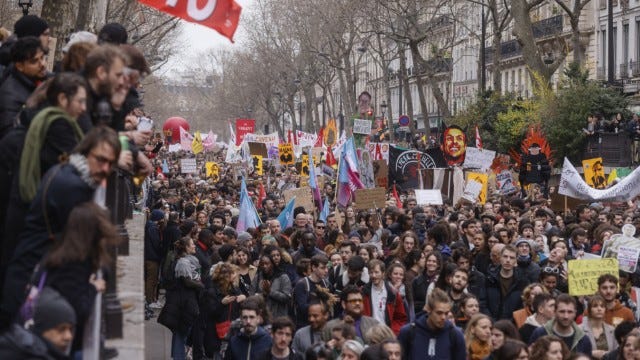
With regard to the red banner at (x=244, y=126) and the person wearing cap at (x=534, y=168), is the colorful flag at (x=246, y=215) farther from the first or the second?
the red banner at (x=244, y=126)

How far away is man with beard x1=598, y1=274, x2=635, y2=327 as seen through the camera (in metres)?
11.3

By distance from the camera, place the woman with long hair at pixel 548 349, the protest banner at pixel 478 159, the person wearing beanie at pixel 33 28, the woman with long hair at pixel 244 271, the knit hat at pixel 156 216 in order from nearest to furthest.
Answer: the person wearing beanie at pixel 33 28 < the woman with long hair at pixel 548 349 < the woman with long hair at pixel 244 271 < the knit hat at pixel 156 216 < the protest banner at pixel 478 159

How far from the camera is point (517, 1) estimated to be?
37.7 m

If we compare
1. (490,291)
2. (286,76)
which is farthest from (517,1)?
(286,76)

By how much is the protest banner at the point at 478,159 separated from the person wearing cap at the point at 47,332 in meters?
21.5

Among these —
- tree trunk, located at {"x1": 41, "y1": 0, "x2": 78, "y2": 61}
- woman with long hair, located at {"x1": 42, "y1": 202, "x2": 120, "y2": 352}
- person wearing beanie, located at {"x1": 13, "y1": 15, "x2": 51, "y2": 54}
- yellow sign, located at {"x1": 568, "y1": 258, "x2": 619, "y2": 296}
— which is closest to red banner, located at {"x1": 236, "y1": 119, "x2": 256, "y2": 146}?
tree trunk, located at {"x1": 41, "y1": 0, "x2": 78, "y2": 61}

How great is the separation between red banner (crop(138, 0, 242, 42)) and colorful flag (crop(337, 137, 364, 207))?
1081 centimetres

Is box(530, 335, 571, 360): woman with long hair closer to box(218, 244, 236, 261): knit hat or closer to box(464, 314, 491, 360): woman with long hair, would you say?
box(464, 314, 491, 360): woman with long hair

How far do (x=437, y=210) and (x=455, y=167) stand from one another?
1.43 metres

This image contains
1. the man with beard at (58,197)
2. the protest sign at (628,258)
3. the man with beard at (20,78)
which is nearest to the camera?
the man with beard at (58,197)

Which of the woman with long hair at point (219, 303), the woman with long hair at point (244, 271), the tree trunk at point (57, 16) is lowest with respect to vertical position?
the woman with long hair at point (219, 303)

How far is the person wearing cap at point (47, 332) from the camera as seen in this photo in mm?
5344

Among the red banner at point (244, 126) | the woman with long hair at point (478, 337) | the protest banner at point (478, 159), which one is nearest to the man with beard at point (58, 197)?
the woman with long hair at point (478, 337)

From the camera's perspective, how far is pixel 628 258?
1347cm
